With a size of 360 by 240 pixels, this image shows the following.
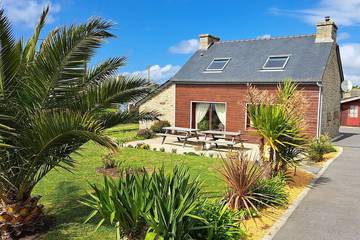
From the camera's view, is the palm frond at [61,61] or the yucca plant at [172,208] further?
the palm frond at [61,61]

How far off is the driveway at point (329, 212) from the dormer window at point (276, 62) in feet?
30.0

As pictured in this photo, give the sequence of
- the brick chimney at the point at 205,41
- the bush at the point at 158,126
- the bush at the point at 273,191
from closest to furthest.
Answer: the bush at the point at 273,191, the bush at the point at 158,126, the brick chimney at the point at 205,41

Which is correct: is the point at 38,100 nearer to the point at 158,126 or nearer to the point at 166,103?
the point at 158,126

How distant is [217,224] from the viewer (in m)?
5.38

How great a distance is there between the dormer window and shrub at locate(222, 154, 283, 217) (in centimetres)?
1262

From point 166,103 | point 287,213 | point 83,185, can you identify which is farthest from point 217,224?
point 166,103

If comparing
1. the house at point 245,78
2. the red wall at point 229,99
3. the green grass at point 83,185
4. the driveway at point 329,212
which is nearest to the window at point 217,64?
the house at point 245,78

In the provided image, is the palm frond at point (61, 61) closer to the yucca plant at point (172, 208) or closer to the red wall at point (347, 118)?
the yucca plant at point (172, 208)

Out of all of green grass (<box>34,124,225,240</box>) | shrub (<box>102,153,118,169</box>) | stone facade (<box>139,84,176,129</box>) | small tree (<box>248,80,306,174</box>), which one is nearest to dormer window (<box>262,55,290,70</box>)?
stone facade (<box>139,84,176,129</box>)

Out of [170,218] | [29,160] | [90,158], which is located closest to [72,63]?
[29,160]

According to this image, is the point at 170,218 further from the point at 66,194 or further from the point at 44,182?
the point at 44,182

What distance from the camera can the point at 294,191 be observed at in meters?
8.52

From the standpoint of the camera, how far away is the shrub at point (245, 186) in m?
6.70

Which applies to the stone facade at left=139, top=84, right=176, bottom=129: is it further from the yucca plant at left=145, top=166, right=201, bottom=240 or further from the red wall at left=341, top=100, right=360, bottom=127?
the red wall at left=341, top=100, right=360, bottom=127
